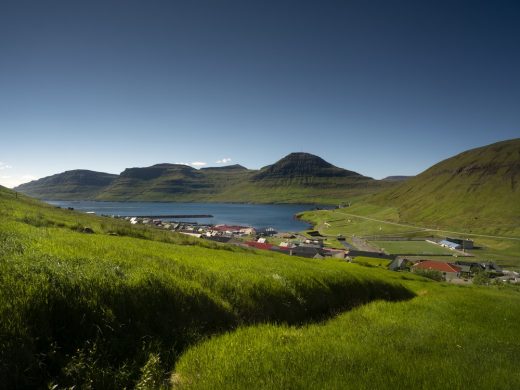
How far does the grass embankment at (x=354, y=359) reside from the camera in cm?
589

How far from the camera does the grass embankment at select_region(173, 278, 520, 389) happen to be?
232 inches

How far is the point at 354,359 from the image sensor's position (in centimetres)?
709

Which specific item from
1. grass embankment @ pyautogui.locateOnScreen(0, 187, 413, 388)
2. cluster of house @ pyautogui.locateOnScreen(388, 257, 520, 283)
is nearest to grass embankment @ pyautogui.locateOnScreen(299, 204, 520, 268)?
cluster of house @ pyautogui.locateOnScreen(388, 257, 520, 283)

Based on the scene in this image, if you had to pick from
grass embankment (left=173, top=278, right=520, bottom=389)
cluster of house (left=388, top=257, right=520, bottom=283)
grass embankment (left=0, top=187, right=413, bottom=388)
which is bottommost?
cluster of house (left=388, top=257, right=520, bottom=283)

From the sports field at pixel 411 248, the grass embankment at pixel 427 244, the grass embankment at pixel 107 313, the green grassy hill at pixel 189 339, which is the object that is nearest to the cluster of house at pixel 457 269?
the grass embankment at pixel 427 244

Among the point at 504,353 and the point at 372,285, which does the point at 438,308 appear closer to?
the point at 372,285

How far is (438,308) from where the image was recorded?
1589 centimetres

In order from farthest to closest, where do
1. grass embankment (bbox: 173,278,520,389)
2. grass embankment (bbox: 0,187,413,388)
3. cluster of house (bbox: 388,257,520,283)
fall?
1. cluster of house (bbox: 388,257,520,283)
2. grass embankment (bbox: 173,278,520,389)
3. grass embankment (bbox: 0,187,413,388)

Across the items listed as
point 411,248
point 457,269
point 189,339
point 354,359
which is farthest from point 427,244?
point 189,339

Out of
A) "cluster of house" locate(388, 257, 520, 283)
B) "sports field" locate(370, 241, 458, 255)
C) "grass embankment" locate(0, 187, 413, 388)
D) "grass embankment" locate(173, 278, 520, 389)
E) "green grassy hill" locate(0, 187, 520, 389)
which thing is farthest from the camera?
"sports field" locate(370, 241, 458, 255)

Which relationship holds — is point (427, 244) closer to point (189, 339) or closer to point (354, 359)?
point (354, 359)

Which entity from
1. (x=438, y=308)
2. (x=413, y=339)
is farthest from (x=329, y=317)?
(x=438, y=308)

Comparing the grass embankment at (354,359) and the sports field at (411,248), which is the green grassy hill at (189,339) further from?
the sports field at (411,248)

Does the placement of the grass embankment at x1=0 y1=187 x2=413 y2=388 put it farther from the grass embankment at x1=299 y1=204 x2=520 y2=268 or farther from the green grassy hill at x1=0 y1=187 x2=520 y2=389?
the grass embankment at x1=299 y1=204 x2=520 y2=268
